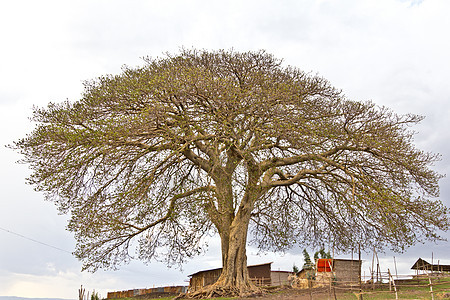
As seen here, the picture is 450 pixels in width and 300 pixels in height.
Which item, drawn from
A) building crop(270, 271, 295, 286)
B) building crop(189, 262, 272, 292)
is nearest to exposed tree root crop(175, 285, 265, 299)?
building crop(189, 262, 272, 292)

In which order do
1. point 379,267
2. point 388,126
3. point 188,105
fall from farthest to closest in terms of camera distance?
point 379,267 → point 388,126 → point 188,105

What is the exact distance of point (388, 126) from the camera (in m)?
18.7

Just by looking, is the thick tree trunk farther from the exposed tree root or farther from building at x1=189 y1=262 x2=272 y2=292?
building at x1=189 y1=262 x2=272 y2=292

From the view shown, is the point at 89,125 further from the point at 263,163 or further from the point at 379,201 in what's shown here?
the point at 379,201

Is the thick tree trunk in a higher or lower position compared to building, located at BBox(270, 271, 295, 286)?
higher

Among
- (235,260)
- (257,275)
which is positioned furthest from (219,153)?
(257,275)

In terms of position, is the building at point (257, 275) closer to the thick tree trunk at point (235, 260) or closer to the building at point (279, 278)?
the building at point (279, 278)

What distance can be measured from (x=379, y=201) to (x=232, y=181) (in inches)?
252

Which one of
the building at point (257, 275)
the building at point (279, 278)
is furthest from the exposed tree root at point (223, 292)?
the building at point (279, 278)

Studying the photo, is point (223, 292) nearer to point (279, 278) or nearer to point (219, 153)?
point (219, 153)

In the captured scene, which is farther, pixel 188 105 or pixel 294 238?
pixel 294 238

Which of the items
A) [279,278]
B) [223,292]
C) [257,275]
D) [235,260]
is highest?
[235,260]

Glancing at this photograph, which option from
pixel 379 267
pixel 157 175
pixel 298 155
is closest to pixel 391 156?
pixel 298 155

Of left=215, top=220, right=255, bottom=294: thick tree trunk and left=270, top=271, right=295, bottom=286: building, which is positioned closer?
left=215, top=220, right=255, bottom=294: thick tree trunk
